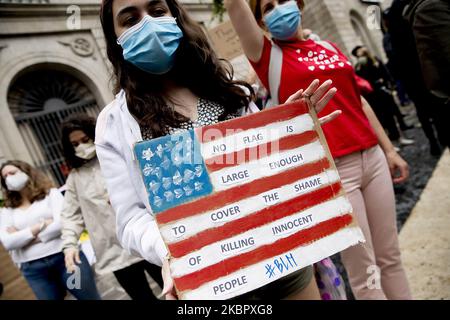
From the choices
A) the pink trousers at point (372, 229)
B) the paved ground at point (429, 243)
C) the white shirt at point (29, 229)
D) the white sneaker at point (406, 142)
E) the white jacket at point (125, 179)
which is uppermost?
the white jacket at point (125, 179)

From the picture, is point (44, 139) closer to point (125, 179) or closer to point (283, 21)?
point (283, 21)

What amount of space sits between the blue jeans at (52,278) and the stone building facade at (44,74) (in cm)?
419

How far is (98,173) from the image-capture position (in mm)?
2387

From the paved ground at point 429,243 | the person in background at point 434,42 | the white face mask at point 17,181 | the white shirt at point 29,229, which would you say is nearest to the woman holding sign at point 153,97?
the person in background at point 434,42

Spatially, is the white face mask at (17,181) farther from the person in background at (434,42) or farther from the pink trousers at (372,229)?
the person in background at (434,42)

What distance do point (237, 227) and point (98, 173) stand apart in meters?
1.74

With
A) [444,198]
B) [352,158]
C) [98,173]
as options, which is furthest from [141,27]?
[444,198]

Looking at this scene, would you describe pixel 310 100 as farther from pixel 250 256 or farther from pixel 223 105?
pixel 250 256

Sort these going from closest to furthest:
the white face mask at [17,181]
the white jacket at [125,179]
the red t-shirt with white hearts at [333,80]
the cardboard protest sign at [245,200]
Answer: the cardboard protest sign at [245,200]
the white jacket at [125,179]
the red t-shirt with white hearts at [333,80]
the white face mask at [17,181]

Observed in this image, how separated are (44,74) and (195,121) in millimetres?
7668

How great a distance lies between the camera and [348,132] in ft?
5.26

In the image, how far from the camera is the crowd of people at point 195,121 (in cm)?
108

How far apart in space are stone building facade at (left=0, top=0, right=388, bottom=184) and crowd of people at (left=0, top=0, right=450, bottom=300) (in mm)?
4601

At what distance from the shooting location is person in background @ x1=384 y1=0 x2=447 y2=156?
1.82m
